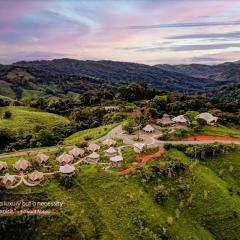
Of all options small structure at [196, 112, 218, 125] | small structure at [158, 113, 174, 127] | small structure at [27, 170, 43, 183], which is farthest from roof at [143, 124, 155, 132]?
small structure at [27, 170, 43, 183]

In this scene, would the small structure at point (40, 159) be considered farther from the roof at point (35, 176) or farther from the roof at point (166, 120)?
the roof at point (166, 120)

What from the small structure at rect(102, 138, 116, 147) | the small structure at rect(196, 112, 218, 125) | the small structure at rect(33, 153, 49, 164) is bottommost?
the small structure at rect(196, 112, 218, 125)

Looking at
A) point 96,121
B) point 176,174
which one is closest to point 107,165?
point 176,174

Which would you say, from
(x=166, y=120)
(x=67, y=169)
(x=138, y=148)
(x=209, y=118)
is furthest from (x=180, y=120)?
(x=67, y=169)

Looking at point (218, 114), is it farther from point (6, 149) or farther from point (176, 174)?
point (6, 149)

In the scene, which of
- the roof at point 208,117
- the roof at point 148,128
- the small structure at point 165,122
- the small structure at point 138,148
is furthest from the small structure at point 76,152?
the roof at point 208,117

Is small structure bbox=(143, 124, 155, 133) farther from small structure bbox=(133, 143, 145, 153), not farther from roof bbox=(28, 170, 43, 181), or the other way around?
roof bbox=(28, 170, 43, 181)

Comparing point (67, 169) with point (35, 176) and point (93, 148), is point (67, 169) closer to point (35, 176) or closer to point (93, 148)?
point (35, 176)
